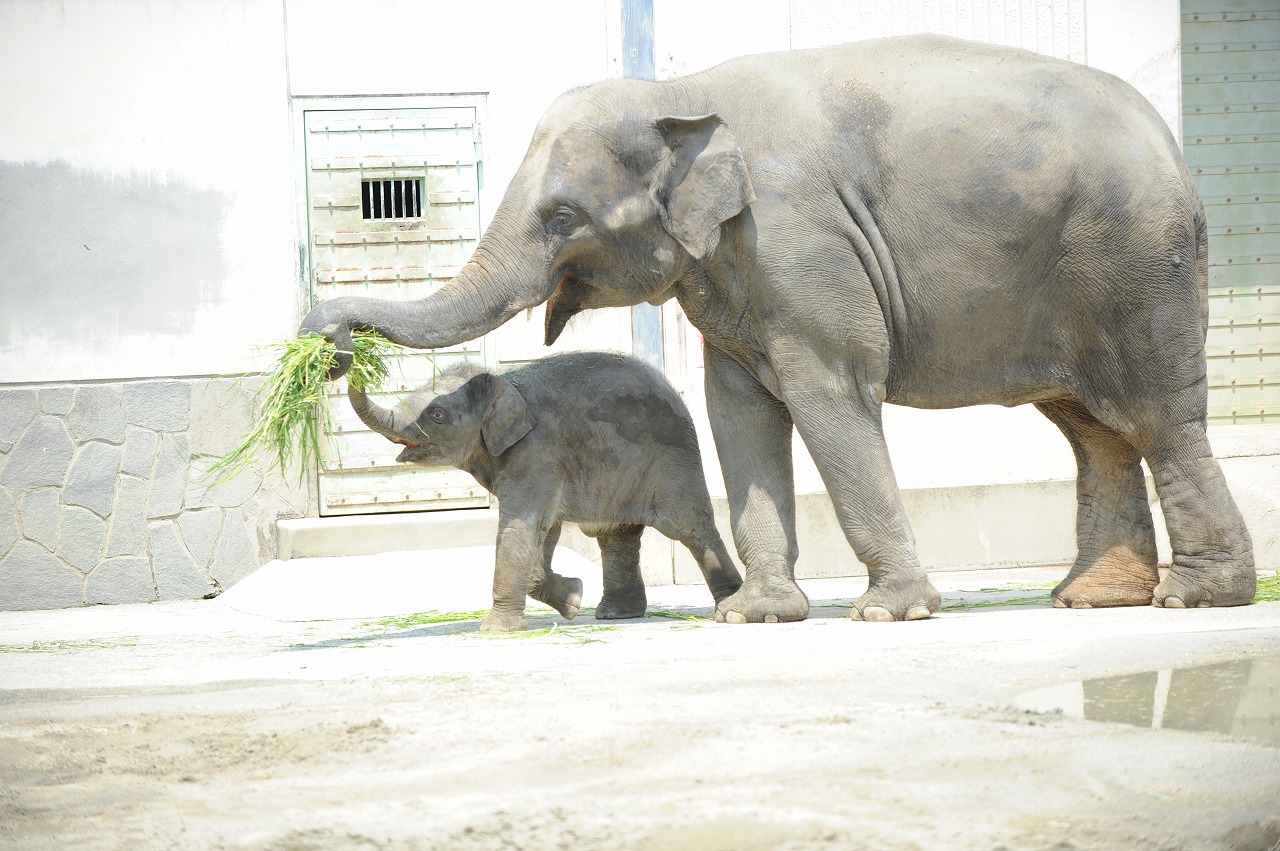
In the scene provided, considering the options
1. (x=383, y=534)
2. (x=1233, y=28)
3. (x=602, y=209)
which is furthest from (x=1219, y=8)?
(x=383, y=534)

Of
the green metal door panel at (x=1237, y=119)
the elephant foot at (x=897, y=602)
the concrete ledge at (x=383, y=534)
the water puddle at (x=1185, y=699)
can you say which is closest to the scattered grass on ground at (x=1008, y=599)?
the elephant foot at (x=897, y=602)

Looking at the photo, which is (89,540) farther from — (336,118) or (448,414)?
(448,414)

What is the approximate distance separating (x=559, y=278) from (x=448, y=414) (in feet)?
2.37

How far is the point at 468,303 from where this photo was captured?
5.53 metres

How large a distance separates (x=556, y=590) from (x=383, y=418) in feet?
3.77

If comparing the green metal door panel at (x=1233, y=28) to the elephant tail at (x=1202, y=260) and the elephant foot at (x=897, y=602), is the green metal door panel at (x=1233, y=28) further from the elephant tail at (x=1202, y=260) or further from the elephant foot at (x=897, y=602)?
the elephant foot at (x=897, y=602)

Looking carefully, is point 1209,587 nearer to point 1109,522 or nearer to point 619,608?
point 1109,522

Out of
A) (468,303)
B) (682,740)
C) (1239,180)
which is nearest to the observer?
(682,740)

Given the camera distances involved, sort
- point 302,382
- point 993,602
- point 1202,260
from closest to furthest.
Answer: point 302,382
point 1202,260
point 993,602

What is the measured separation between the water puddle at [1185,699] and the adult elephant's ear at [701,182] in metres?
2.40

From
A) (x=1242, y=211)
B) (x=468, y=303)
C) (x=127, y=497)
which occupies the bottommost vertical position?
(x=127, y=497)

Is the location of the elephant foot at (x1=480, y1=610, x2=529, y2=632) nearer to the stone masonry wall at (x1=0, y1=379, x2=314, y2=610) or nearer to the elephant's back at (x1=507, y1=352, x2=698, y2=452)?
the elephant's back at (x1=507, y1=352, x2=698, y2=452)

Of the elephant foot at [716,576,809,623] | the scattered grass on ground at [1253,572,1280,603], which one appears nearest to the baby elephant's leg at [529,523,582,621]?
the elephant foot at [716,576,809,623]

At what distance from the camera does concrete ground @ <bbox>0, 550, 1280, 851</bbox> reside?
8.75ft
